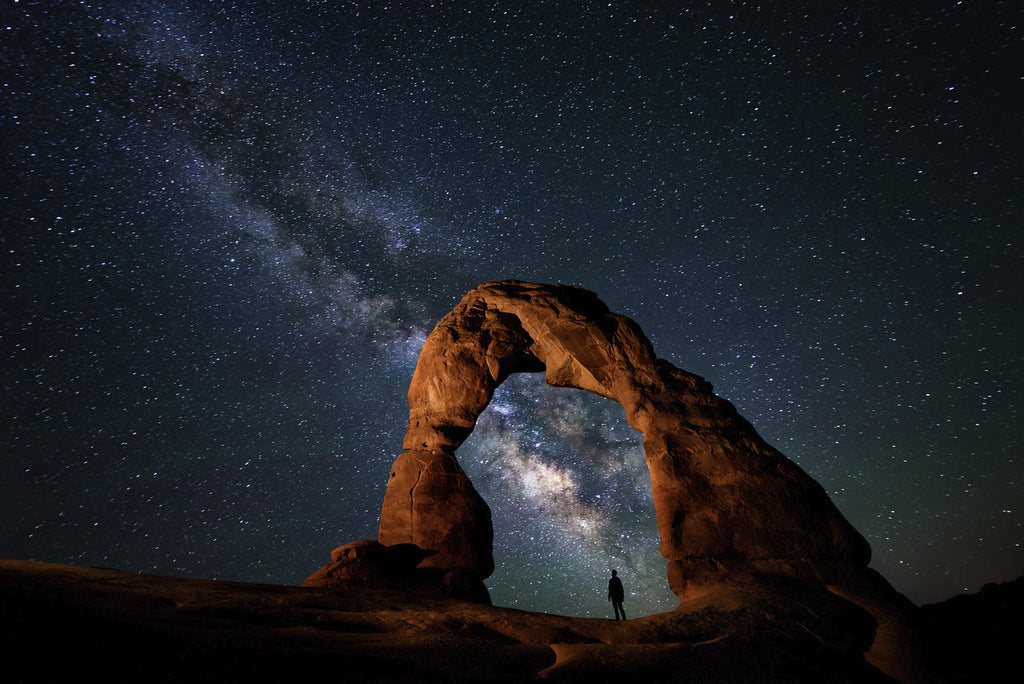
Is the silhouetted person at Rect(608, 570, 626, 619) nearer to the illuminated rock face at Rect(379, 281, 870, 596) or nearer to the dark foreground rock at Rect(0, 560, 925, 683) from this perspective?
the illuminated rock face at Rect(379, 281, 870, 596)

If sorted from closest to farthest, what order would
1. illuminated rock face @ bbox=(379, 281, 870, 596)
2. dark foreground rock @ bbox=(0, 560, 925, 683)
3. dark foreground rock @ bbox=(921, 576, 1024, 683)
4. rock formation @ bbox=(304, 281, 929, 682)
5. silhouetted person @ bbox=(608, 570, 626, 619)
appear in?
dark foreground rock @ bbox=(0, 560, 925, 683) < dark foreground rock @ bbox=(921, 576, 1024, 683) < rock formation @ bbox=(304, 281, 929, 682) < illuminated rock face @ bbox=(379, 281, 870, 596) < silhouetted person @ bbox=(608, 570, 626, 619)

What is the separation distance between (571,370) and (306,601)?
6.74 meters

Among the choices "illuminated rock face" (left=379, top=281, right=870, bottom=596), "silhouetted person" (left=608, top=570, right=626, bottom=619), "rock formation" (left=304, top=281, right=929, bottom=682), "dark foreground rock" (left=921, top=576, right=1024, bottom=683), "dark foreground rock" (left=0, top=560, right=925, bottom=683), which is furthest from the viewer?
"silhouetted person" (left=608, top=570, right=626, bottom=619)

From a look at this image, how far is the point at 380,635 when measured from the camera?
4.59 m

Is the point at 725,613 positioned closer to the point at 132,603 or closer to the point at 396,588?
the point at 396,588

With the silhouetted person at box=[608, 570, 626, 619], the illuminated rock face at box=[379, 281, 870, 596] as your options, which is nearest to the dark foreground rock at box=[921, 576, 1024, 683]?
the illuminated rock face at box=[379, 281, 870, 596]

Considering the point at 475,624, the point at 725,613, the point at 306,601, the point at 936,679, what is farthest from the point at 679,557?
the point at 306,601

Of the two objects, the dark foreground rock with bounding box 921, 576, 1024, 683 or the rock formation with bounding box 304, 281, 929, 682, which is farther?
the rock formation with bounding box 304, 281, 929, 682

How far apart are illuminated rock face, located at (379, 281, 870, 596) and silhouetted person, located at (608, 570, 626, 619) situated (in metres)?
4.49

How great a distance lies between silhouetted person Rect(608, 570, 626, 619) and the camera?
1304cm

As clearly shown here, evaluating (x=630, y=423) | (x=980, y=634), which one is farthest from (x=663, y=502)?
(x=980, y=634)

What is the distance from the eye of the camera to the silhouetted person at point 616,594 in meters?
13.0

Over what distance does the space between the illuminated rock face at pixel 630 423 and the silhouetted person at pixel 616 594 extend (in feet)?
14.7

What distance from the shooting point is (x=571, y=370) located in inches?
425
